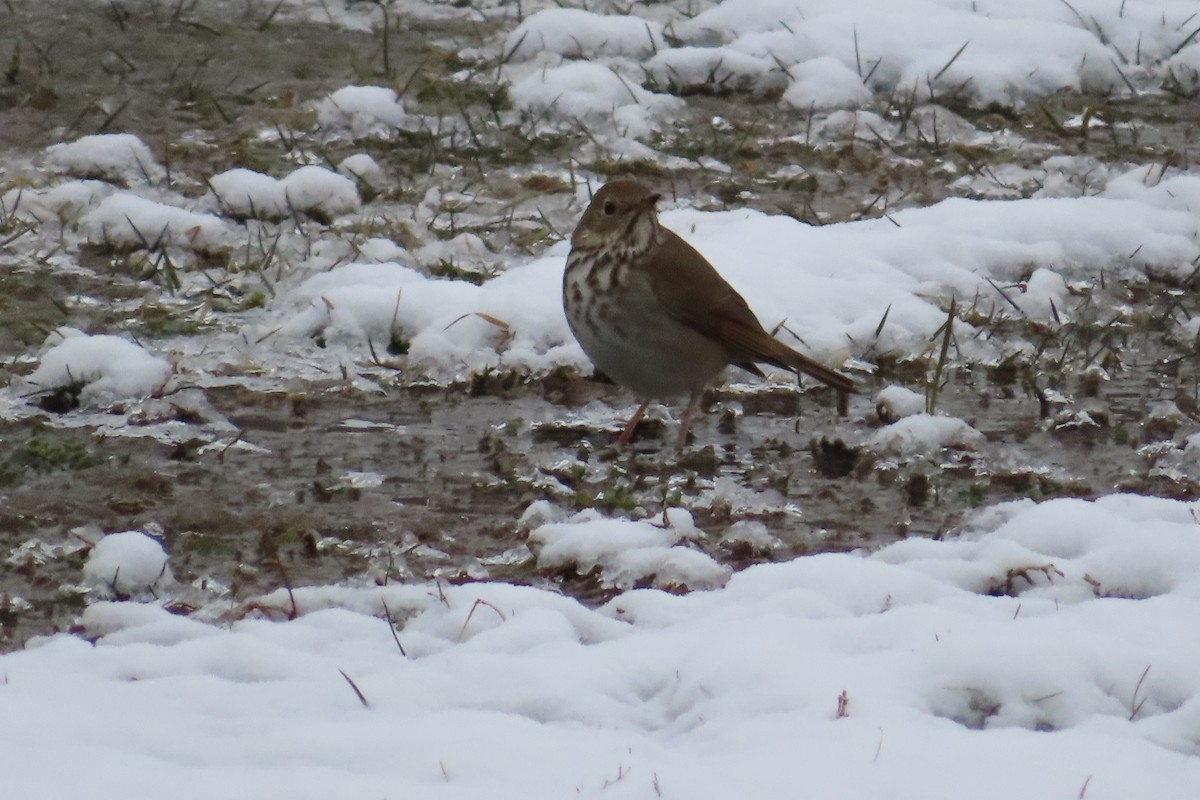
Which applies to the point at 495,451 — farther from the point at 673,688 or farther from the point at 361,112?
the point at 361,112

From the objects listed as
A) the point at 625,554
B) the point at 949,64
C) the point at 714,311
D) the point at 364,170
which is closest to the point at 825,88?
the point at 949,64

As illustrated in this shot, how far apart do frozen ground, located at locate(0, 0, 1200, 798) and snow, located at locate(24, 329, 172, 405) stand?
14mm

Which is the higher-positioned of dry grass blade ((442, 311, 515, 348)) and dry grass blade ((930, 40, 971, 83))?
dry grass blade ((930, 40, 971, 83))

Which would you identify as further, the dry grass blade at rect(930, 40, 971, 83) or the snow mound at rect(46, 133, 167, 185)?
the dry grass blade at rect(930, 40, 971, 83)

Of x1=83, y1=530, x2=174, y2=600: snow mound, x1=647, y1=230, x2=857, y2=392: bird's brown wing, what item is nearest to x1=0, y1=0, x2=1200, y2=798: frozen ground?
x1=83, y1=530, x2=174, y2=600: snow mound

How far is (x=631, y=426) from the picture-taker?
541cm

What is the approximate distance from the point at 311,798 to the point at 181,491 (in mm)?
1926

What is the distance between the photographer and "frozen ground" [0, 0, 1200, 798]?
332 cm

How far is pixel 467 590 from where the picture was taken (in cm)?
395

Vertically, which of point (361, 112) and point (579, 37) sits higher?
point (579, 37)

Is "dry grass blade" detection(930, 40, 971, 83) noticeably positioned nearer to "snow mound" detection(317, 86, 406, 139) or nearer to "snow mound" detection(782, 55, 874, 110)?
"snow mound" detection(782, 55, 874, 110)

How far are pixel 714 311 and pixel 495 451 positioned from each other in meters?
0.88

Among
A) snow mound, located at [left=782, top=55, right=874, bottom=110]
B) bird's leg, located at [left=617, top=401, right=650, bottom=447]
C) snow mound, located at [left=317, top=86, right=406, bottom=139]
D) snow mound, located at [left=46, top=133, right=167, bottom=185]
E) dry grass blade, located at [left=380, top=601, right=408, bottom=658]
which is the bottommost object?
bird's leg, located at [left=617, top=401, right=650, bottom=447]

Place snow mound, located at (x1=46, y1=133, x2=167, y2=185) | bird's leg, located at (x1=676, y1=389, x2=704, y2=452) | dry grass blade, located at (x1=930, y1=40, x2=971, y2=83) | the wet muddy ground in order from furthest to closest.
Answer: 1. dry grass blade, located at (x1=930, y1=40, x2=971, y2=83)
2. snow mound, located at (x1=46, y1=133, x2=167, y2=185)
3. bird's leg, located at (x1=676, y1=389, x2=704, y2=452)
4. the wet muddy ground
